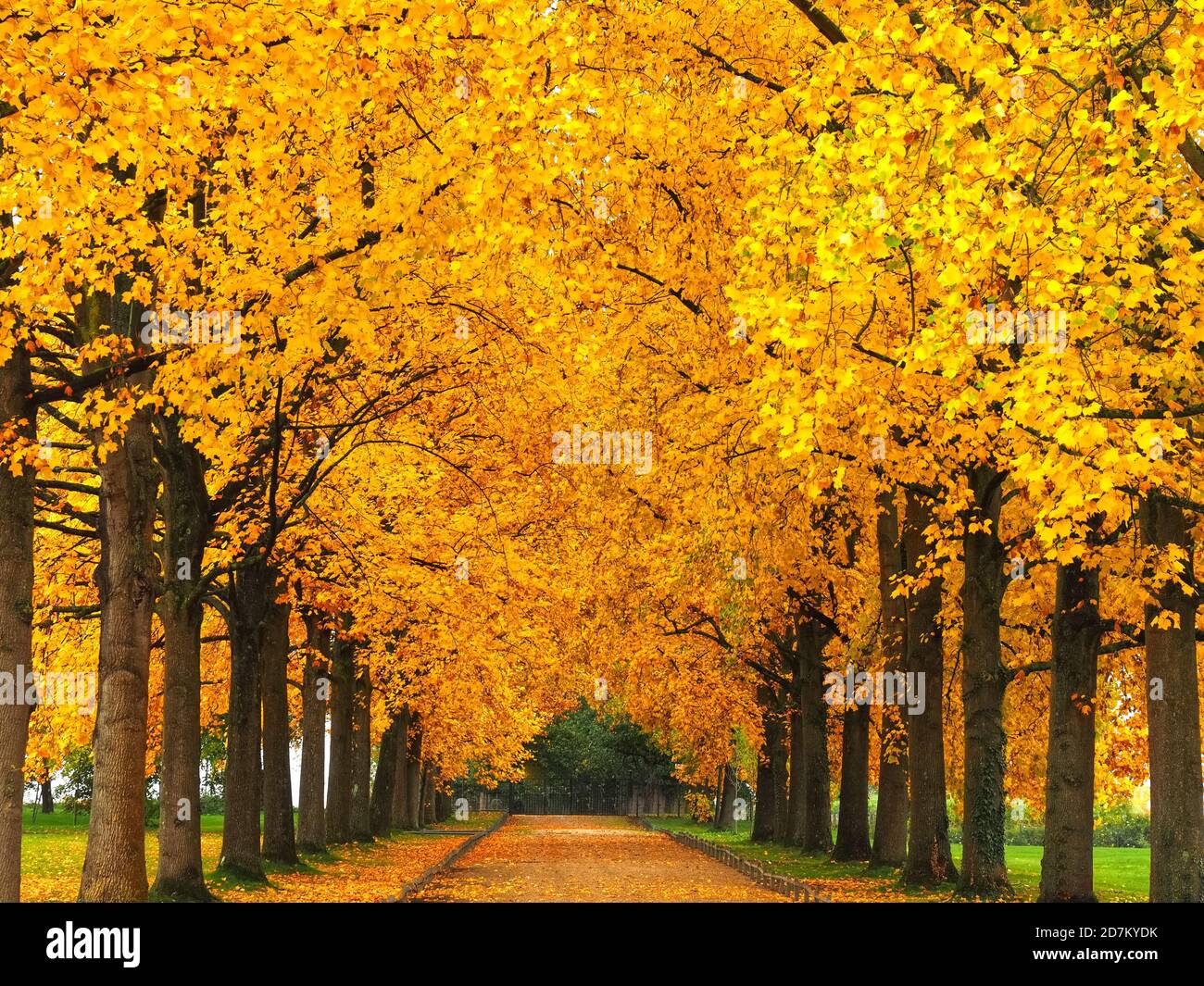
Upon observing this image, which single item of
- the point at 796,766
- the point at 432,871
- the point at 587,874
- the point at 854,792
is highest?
the point at 854,792

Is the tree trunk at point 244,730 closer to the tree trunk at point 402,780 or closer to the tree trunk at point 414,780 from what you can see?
the tree trunk at point 402,780

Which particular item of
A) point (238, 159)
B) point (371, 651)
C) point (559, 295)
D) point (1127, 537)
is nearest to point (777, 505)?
point (1127, 537)

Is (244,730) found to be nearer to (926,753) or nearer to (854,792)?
(926,753)

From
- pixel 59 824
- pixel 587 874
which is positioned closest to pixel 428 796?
pixel 59 824

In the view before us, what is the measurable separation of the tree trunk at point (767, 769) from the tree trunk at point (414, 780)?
1195 centimetres

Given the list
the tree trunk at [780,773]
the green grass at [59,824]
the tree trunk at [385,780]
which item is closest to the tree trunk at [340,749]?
the tree trunk at [385,780]

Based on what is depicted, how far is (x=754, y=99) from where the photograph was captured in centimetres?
1730

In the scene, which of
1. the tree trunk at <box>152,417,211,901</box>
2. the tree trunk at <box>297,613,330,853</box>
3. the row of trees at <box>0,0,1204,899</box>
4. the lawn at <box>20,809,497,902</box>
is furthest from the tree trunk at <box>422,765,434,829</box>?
the tree trunk at <box>152,417,211,901</box>

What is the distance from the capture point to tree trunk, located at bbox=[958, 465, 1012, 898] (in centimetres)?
2048

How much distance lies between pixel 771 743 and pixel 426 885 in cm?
2145

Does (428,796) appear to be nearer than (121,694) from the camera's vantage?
No

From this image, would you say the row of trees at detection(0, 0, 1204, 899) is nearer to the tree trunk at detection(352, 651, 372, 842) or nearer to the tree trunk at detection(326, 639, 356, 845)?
the tree trunk at detection(326, 639, 356, 845)

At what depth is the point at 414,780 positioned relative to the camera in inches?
2124

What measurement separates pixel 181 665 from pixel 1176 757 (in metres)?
12.9
